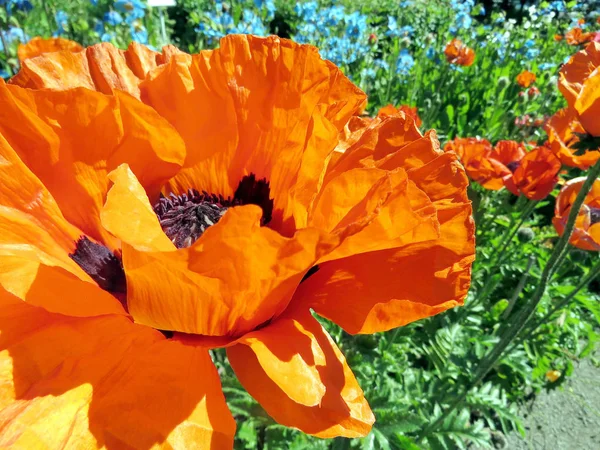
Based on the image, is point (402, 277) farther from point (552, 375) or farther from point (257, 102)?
point (552, 375)

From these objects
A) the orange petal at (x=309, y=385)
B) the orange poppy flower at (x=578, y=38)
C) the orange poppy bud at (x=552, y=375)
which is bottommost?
the orange poppy bud at (x=552, y=375)

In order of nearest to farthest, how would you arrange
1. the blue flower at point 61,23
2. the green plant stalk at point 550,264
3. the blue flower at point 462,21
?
the green plant stalk at point 550,264
the blue flower at point 61,23
the blue flower at point 462,21

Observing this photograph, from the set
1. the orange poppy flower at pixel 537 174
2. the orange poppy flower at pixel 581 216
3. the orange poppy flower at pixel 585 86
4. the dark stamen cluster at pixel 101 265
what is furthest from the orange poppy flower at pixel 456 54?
the dark stamen cluster at pixel 101 265

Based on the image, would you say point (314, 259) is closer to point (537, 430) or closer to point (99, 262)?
point (99, 262)

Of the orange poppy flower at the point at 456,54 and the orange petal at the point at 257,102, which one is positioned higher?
the orange petal at the point at 257,102

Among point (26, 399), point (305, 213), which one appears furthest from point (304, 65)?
point (26, 399)

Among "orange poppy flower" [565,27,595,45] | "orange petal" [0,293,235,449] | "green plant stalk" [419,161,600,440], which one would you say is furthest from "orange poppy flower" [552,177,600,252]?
"orange poppy flower" [565,27,595,45]

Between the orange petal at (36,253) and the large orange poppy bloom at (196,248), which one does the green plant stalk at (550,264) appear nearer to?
the large orange poppy bloom at (196,248)
